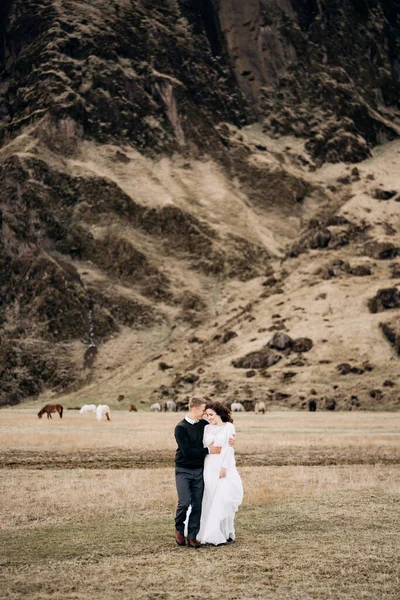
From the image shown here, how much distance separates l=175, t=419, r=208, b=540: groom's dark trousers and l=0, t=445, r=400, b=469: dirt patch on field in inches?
551

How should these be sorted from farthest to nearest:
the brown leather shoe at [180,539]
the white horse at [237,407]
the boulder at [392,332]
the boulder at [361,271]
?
the boulder at [361,271], the boulder at [392,332], the white horse at [237,407], the brown leather shoe at [180,539]

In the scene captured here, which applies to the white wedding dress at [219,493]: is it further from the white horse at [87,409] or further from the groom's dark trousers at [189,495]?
the white horse at [87,409]

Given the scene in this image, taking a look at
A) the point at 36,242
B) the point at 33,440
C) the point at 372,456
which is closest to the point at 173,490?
the point at 372,456

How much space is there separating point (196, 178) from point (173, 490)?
179m

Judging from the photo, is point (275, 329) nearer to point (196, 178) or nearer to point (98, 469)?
point (196, 178)

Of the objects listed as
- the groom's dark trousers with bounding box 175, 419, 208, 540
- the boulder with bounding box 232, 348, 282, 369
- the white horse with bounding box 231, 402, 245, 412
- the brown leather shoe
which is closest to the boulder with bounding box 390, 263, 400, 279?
the boulder with bounding box 232, 348, 282, 369

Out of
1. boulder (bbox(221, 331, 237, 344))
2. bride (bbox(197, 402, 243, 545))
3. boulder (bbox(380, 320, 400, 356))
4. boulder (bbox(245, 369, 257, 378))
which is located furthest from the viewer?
boulder (bbox(221, 331, 237, 344))

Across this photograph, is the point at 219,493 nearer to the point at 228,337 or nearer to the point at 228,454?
the point at 228,454

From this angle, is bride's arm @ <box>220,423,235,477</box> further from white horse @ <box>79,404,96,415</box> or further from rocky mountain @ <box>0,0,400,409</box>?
rocky mountain @ <box>0,0,400,409</box>

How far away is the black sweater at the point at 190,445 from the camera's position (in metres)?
14.2

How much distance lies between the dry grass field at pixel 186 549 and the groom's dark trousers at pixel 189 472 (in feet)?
2.15

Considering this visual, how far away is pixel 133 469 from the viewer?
27.0 m

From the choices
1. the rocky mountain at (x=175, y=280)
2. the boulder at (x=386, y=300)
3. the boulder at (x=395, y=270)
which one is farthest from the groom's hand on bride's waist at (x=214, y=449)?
the boulder at (x=395, y=270)

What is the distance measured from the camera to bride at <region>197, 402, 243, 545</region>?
14047 mm
